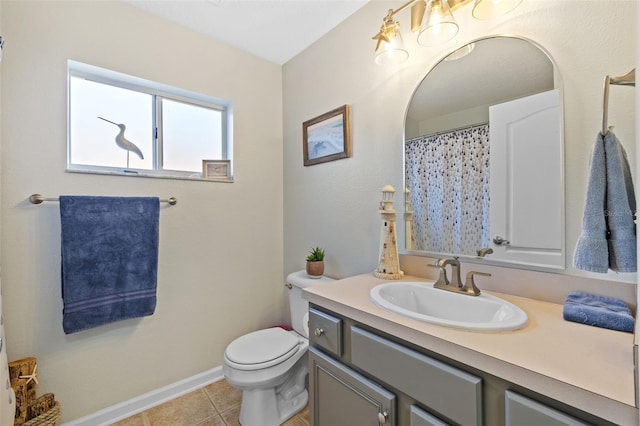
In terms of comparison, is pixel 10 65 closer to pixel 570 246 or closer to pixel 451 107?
pixel 451 107

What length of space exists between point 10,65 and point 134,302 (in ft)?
4.14

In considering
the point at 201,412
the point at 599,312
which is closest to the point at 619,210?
the point at 599,312

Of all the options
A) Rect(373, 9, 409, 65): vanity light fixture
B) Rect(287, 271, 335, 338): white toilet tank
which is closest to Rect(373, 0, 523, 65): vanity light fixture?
Rect(373, 9, 409, 65): vanity light fixture

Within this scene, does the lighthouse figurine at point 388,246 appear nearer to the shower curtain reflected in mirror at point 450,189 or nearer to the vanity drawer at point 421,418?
the shower curtain reflected in mirror at point 450,189

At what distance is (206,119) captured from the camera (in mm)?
1980

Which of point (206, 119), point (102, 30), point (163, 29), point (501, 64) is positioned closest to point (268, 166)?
point (206, 119)

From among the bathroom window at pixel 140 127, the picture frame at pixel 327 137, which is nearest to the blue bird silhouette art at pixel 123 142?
the bathroom window at pixel 140 127

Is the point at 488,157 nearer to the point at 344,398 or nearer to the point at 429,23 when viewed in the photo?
the point at 429,23

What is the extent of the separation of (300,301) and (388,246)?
721mm

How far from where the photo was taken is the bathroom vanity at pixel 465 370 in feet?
1.72

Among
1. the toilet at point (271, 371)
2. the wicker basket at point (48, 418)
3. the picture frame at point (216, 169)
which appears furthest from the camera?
the picture frame at point (216, 169)

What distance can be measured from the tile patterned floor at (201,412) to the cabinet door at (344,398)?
563 mm

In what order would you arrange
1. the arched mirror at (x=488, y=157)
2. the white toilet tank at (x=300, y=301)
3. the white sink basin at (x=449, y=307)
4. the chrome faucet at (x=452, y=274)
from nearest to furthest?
1. the white sink basin at (x=449, y=307)
2. the arched mirror at (x=488, y=157)
3. the chrome faucet at (x=452, y=274)
4. the white toilet tank at (x=300, y=301)

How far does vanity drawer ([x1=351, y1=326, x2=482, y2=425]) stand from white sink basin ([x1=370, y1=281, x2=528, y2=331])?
11 centimetres
